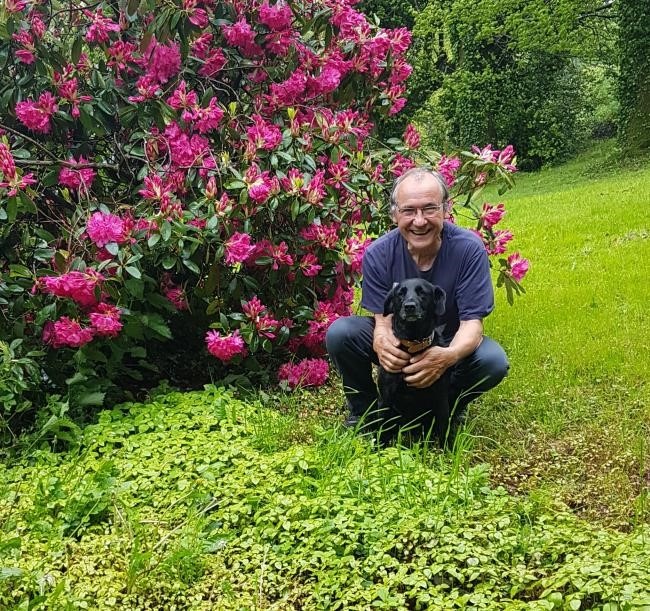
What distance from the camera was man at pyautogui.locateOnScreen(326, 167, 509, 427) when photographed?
3.03 meters

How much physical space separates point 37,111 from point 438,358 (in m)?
2.37

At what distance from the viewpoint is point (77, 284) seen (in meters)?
3.04

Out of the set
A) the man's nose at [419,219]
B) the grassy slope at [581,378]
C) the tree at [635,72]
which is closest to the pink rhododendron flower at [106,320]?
the man's nose at [419,219]

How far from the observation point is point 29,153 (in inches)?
138

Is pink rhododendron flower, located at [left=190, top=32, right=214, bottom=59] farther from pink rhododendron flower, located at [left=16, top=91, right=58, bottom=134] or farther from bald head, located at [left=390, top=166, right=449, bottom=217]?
bald head, located at [left=390, top=166, right=449, bottom=217]

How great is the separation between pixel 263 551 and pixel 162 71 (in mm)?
2608

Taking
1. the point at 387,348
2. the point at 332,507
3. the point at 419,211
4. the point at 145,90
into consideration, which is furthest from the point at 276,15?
the point at 332,507

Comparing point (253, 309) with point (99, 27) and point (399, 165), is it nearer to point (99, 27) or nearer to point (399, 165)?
point (399, 165)

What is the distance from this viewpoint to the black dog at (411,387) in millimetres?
2893

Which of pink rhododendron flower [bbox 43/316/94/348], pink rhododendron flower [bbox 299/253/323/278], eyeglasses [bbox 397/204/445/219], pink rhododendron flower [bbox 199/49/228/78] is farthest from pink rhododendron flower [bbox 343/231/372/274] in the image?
pink rhododendron flower [bbox 43/316/94/348]

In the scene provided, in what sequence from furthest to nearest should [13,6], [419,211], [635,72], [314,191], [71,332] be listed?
[635,72] < [314,191] < [13,6] < [71,332] < [419,211]

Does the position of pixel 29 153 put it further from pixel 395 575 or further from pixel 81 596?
pixel 395 575

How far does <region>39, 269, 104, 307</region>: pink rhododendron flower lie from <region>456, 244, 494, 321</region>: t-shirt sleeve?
1688mm

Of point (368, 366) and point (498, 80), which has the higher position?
point (498, 80)
